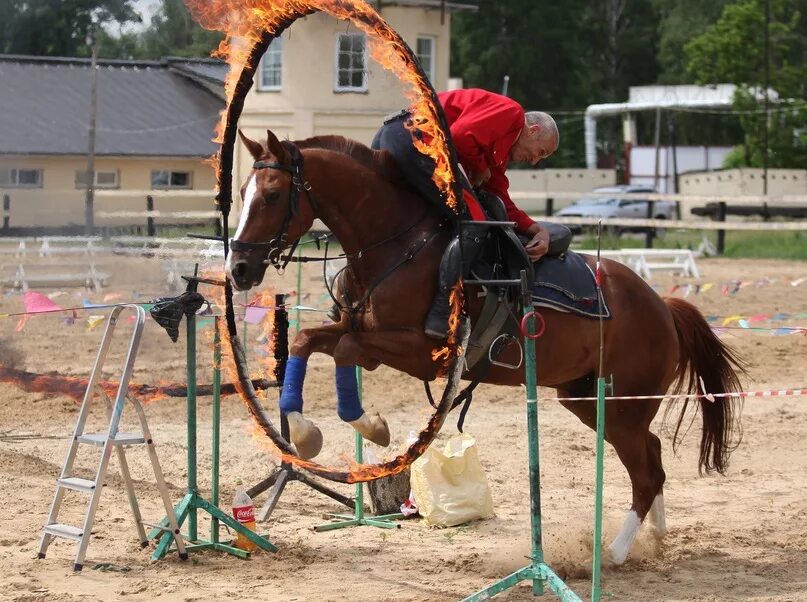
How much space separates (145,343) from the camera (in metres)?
13.9

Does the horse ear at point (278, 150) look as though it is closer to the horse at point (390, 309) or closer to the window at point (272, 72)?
the horse at point (390, 309)

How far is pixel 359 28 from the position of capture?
614 cm

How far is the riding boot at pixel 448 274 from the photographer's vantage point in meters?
6.48

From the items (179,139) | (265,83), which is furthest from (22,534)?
(179,139)

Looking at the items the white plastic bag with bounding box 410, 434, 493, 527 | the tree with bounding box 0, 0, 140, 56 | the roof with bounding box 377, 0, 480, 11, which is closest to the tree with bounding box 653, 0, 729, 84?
the roof with bounding box 377, 0, 480, 11

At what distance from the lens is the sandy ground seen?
259 inches

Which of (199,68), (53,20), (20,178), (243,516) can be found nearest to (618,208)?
(199,68)

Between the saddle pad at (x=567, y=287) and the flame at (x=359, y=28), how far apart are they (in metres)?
0.88

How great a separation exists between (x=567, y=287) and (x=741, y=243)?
71.6ft

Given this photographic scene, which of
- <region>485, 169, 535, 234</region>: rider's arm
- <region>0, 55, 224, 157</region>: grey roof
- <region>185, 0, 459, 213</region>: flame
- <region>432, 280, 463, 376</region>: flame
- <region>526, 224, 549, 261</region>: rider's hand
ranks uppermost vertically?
<region>0, 55, 224, 157</region>: grey roof

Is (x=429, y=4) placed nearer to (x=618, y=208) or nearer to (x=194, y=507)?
(x=618, y=208)

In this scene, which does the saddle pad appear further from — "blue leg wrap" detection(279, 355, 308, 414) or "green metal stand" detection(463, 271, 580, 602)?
"blue leg wrap" detection(279, 355, 308, 414)


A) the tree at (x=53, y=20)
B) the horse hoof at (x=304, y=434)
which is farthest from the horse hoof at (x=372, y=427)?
the tree at (x=53, y=20)

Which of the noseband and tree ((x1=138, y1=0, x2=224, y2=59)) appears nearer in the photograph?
the noseband
